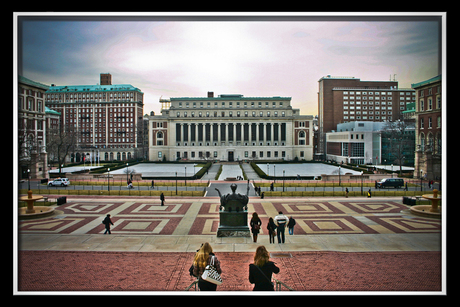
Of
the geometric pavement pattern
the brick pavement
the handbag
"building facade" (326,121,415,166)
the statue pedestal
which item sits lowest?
the geometric pavement pattern

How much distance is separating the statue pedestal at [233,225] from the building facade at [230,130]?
254 ft

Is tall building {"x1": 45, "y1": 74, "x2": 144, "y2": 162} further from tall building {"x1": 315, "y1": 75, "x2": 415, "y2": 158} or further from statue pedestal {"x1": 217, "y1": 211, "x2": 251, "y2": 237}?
statue pedestal {"x1": 217, "y1": 211, "x2": 251, "y2": 237}

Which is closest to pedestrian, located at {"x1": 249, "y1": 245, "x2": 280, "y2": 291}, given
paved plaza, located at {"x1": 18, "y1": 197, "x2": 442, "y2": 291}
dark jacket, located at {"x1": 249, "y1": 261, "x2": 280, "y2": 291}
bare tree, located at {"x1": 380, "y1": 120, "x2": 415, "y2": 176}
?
dark jacket, located at {"x1": 249, "y1": 261, "x2": 280, "y2": 291}

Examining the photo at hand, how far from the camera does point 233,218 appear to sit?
18234 mm

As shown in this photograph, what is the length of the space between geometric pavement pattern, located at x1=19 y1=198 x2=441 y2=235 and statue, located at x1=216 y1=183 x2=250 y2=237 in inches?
59.9

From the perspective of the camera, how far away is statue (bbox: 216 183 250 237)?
59.1ft

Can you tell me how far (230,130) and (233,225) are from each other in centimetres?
8226

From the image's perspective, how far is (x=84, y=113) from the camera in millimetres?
107625
